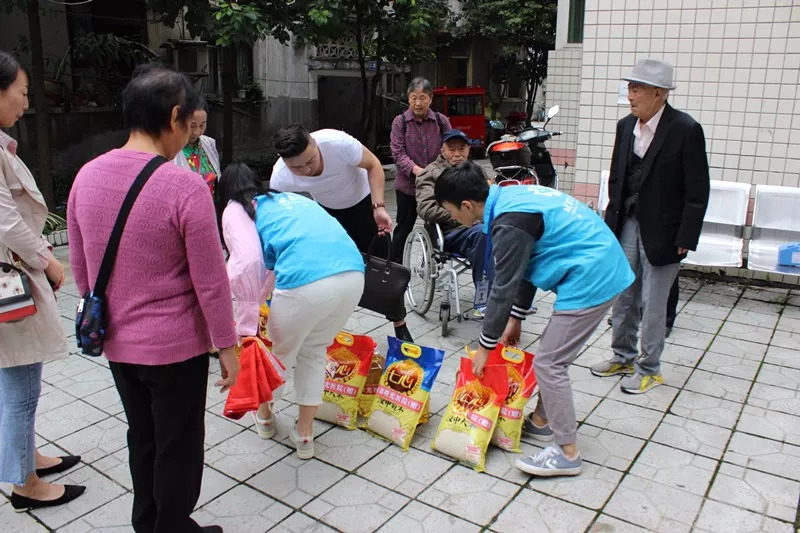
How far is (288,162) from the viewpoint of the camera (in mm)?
3492

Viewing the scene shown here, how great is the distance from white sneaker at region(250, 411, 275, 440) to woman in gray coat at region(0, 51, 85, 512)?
908 millimetres

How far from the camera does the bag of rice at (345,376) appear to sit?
3393 millimetres

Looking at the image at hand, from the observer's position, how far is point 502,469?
3068 mm

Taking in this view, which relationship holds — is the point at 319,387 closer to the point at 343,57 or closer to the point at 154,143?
the point at 154,143

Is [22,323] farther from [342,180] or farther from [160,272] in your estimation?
[342,180]

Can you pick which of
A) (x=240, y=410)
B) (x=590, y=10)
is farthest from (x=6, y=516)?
(x=590, y=10)

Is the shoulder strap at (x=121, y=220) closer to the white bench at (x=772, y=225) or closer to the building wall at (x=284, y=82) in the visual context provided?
the white bench at (x=772, y=225)

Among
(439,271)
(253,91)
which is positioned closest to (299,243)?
(439,271)

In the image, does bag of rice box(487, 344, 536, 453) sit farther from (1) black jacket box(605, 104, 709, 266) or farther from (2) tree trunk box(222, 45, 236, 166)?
(2) tree trunk box(222, 45, 236, 166)

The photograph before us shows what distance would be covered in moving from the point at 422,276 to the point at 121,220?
10.7 feet

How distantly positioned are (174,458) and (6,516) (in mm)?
1095

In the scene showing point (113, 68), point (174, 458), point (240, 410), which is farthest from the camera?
point (113, 68)

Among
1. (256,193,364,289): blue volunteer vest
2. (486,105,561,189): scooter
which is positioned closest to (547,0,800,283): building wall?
(486,105,561,189): scooter

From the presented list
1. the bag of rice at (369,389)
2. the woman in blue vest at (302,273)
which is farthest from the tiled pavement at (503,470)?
the woman in blue vest at (302,273)
